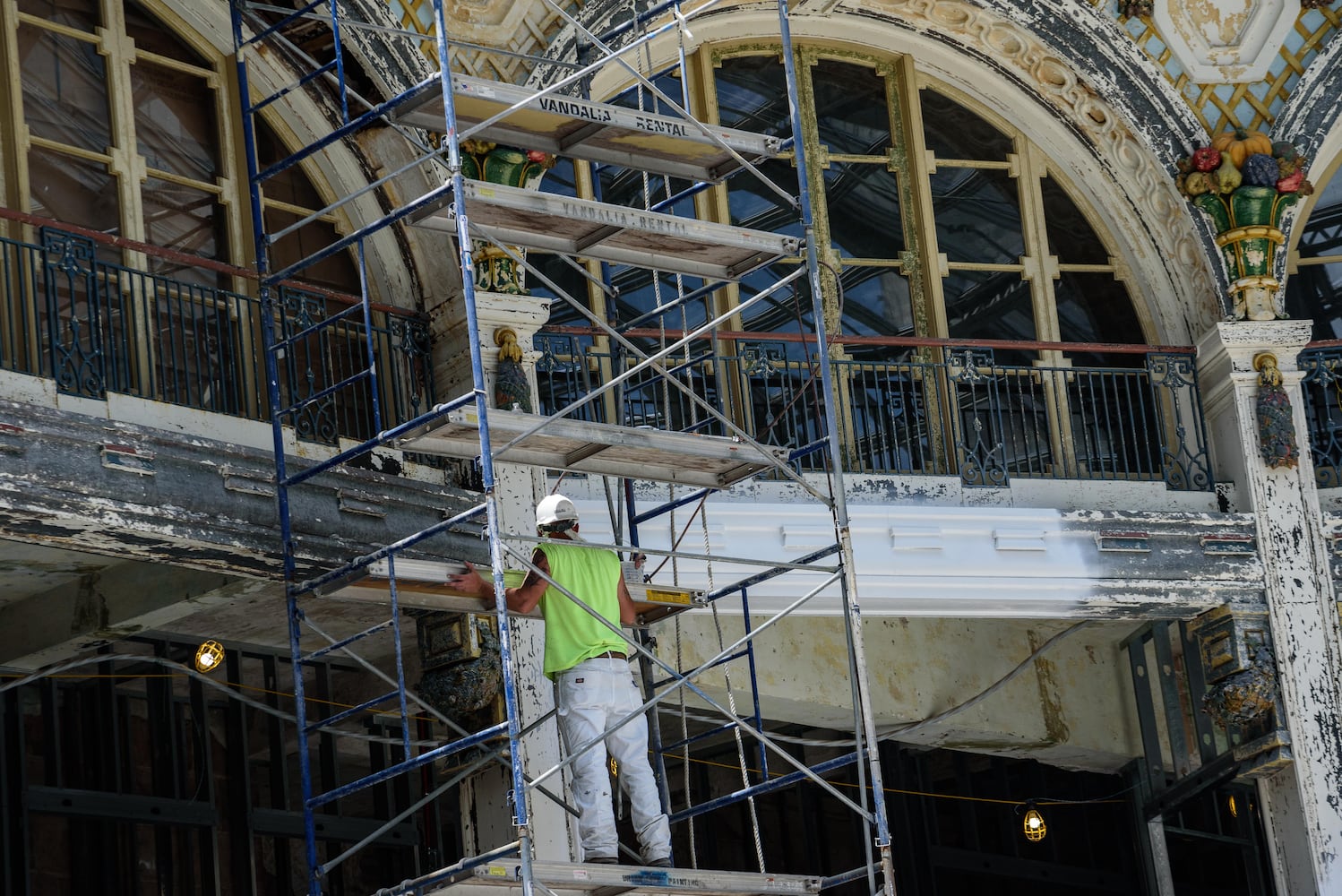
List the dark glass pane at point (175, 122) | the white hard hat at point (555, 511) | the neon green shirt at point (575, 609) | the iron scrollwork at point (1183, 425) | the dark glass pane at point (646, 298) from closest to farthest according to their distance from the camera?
the neon green shirt at point (575, 609) < the white hard hat at point (555, 511) < the dark glass pane at point (175, 122) < the dark glass pane at point (646, 298) < the iron scrollwork at point (1183, 425)

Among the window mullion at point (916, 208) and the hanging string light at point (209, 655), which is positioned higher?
the window mullion at point (916, 208)

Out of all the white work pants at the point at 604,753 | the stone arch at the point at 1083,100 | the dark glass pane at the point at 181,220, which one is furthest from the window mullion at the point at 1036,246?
the white work pants at the point at 604,753

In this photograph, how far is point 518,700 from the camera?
9.30 m

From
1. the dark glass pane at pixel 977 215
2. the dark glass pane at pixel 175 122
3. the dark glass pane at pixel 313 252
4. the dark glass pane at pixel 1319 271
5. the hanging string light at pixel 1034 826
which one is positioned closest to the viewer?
the dark glass pane at pixel 175 122

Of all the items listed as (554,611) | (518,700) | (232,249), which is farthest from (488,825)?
(232,249)

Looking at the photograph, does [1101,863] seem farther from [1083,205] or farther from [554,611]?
[554,611]

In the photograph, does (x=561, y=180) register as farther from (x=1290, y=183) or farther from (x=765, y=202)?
(x=1290, y=183)

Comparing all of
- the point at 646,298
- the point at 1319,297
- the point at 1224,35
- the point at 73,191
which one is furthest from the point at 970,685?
the point at 73,191

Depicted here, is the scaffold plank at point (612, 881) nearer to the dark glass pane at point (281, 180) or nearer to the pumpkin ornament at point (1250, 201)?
the dark glass pane at point (281, 180)

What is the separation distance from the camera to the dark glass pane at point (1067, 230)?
12141 mm

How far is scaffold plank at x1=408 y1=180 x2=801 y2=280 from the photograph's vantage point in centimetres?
823

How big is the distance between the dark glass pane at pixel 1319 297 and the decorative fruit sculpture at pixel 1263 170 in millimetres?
1035

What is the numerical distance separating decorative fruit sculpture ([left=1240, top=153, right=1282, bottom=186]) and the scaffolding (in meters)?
3.19

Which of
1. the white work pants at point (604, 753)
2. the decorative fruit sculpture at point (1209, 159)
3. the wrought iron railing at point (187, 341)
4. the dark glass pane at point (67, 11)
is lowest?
the white work pants at point (604, 753)
